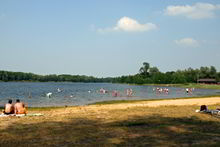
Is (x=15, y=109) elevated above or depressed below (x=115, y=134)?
above

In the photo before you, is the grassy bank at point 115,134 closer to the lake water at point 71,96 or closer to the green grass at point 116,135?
the green grass at point 116,135

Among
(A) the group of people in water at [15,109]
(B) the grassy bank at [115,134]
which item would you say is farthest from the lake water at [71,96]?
(B) the grassy bank at [115,134]

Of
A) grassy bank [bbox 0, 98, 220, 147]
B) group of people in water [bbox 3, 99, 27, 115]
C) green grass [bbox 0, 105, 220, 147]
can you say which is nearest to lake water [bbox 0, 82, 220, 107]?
group of people in water [bbox 3, 99, 27, 115]

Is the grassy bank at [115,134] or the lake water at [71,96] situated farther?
the lake water at [71,96]

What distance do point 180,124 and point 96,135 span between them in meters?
5.37

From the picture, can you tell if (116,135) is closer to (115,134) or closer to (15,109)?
(115,134)

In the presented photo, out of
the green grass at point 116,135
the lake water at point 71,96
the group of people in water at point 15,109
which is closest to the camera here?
the green grass at point 116,135

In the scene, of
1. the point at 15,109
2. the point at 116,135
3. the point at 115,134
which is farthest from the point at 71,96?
the point at 116,135

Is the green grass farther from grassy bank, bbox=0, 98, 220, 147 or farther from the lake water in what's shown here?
the lake water

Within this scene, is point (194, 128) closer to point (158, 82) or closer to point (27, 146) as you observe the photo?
point (27, 146)

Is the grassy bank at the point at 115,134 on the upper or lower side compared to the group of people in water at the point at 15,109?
lower

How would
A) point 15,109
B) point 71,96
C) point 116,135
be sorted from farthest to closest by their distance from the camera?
point 71,96 < point 15,109 < point 116,135

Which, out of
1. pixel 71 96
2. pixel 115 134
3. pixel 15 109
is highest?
pixel 15 109

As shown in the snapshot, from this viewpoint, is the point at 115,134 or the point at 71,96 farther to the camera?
the point at 71,96
